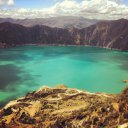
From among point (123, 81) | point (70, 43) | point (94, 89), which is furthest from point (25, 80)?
point (70, 43)

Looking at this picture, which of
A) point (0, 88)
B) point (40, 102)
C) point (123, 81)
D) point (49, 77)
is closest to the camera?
point (40, 102)

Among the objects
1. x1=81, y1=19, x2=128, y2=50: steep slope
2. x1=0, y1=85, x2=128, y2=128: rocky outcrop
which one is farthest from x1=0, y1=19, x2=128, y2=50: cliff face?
x1=0, y1=85, x2=128, y2=128: rocky outcrop

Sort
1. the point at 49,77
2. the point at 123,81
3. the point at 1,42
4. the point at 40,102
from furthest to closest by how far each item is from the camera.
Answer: the point at 1,42, the point at 49,77, the point at 123,81, the point at 40,102

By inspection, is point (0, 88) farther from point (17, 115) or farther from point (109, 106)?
point (109, 106)

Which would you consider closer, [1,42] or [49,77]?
[49,77]

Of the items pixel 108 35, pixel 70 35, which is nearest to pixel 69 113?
pixel 108 35

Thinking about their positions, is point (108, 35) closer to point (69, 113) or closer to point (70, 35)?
point (70, 35)

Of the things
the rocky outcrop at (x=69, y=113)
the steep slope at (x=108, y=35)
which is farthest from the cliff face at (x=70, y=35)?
the rocky outcrop at (x=69, y=113)

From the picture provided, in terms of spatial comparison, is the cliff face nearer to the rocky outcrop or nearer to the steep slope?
the steep slope
